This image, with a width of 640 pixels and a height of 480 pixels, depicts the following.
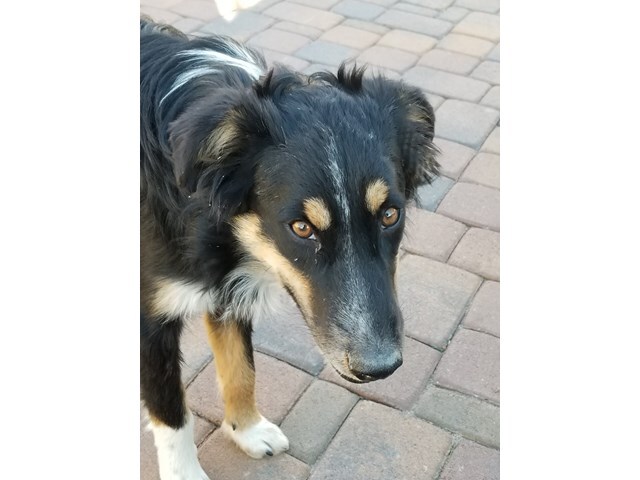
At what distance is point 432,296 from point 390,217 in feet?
4.75

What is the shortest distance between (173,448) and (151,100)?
1.24 m

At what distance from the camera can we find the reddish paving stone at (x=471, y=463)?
8.27ft

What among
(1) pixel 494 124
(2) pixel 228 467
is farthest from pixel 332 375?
(1) pixel 494 124

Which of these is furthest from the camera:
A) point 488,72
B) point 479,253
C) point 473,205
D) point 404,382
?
point 488,72

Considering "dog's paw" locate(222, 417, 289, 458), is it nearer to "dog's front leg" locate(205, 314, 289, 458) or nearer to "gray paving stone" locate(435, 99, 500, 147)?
"dog's front leg" locate(205, 314, 289, 458)

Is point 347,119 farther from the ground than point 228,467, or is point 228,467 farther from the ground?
point 347,119

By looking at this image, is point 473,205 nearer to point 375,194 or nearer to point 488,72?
point 488,72

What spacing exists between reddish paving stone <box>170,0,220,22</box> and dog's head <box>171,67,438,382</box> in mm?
3701

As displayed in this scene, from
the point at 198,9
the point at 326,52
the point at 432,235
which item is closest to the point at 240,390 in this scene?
the point at 432,235

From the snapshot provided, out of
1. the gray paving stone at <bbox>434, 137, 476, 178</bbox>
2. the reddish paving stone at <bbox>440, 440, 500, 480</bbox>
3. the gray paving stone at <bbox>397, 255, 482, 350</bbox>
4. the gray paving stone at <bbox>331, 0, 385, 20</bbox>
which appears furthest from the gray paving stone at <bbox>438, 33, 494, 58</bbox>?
the reddish paving stone at <bbox>440, 440, 500, 480</bbox>

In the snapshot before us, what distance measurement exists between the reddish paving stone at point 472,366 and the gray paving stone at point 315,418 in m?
0.43

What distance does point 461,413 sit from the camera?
274cm

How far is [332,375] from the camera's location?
2.90 m
